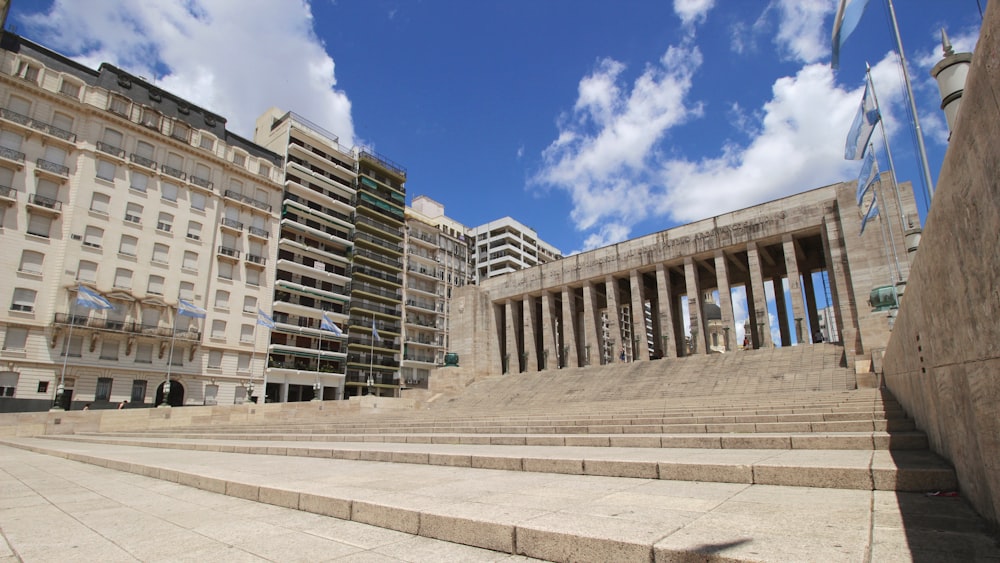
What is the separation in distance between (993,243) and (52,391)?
41.8 metres

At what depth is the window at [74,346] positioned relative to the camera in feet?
106

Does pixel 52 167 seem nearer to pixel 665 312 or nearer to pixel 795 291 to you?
pixel 665 312

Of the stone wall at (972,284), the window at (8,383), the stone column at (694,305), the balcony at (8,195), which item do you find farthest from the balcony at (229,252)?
the stone wall at (972,284)

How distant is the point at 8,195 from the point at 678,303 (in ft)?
146

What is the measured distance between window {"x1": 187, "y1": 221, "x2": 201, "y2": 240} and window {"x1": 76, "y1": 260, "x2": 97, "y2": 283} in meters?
6.87

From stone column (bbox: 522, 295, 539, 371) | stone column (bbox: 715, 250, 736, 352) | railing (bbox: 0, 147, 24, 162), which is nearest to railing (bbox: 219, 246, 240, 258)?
railing (bbox: 0, 147, 24, 162)

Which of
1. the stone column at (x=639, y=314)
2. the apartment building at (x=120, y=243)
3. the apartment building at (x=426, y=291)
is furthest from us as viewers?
the apartment building at (x=426, y=291)

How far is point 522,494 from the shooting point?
14.9 feet

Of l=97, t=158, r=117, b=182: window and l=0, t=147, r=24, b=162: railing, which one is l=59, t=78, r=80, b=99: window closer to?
l=97, t=158, r=117, b=182: window

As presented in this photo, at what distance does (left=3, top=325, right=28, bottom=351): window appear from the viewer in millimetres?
30094

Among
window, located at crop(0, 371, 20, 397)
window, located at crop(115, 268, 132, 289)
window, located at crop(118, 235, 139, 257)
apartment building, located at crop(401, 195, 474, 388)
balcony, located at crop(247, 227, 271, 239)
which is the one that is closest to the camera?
window, located at crop(0, 371, 20, 397)

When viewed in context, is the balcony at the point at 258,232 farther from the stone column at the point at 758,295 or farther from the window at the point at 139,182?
the stone column at the point at 758,295

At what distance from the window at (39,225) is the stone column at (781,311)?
4777 cm

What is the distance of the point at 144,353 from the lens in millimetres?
36031
